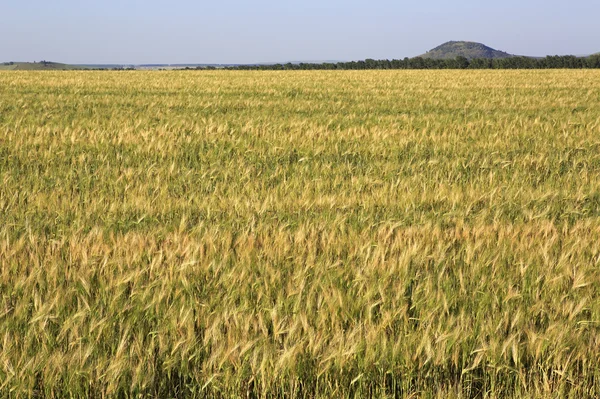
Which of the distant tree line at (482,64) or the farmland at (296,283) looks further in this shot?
the distant tree line at (482,64)

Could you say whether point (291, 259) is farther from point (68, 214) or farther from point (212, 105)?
point (212, 105)

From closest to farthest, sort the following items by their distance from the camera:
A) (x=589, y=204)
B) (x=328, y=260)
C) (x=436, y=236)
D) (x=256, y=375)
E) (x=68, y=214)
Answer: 1. (x=256, y=375)
2. (x=328, y=260)
3. (x=436, y=236)
4. (x=68, y=214)
5. (x=589, y=204)

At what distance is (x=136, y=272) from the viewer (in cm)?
258

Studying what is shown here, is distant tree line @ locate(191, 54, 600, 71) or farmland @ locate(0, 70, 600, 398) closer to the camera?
farmland @ locate(0, 70, 600, 398)

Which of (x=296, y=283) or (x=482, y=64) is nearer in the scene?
(x=296, y=283)

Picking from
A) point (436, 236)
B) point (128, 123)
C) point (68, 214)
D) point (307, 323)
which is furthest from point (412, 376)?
point (128, 123)

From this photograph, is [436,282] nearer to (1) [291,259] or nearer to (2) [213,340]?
(1) [291,259]

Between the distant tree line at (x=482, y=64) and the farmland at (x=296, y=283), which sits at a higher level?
the distant tree line at (x=482, y=64)

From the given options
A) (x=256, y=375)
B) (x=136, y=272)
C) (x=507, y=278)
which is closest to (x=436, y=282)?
(x=507, y=278)

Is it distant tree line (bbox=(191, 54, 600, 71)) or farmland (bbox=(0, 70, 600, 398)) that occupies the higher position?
distant tree line (bbox=(191, 54, 600, 71))

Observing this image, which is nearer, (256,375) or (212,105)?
(256,375)

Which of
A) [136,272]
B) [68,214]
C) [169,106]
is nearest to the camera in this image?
[136,272]

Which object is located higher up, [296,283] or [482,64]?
[482,64]

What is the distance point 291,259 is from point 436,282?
681mm
